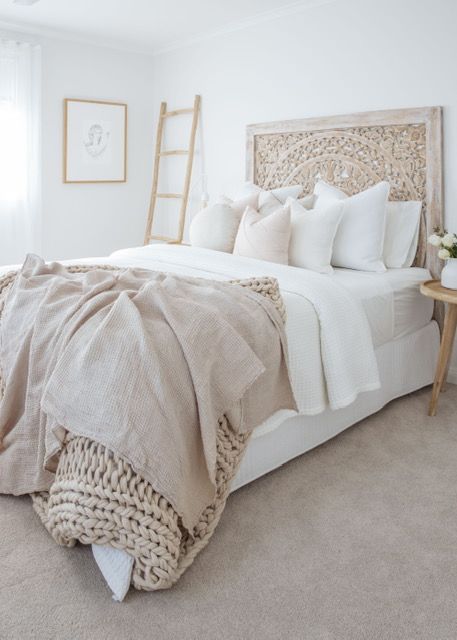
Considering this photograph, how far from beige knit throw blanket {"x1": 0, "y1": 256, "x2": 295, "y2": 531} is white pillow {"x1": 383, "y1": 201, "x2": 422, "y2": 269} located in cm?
139

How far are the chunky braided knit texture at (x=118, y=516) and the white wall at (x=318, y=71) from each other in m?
2.45

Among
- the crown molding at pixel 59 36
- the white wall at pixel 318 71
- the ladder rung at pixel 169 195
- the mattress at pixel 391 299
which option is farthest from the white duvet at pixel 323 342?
the crown molding at pixel 59 36

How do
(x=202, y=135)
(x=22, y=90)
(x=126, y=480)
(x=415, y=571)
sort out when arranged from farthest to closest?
1. (x=202, y=135)
2. (x=22, y=90)
3. (x=415, y=571)
4. (x=126, y=480)

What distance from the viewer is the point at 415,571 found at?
1843 millimetres

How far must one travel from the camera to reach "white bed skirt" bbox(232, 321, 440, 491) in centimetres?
232

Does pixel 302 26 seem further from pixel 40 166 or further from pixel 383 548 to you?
pixel 383 548

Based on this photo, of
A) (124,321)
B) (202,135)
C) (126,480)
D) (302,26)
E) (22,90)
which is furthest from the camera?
(202,135)

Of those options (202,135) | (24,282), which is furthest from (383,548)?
(202,135)

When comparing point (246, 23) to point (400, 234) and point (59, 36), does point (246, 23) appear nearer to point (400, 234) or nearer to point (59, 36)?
point (59, 36)

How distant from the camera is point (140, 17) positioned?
173 inches

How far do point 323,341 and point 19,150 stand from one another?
3.28m

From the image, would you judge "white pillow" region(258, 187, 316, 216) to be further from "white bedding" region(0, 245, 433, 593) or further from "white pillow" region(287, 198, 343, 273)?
"white bedding" region(0, 245, 433, 593)

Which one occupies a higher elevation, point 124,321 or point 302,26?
point 302,26

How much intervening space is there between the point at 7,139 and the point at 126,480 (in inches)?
148
